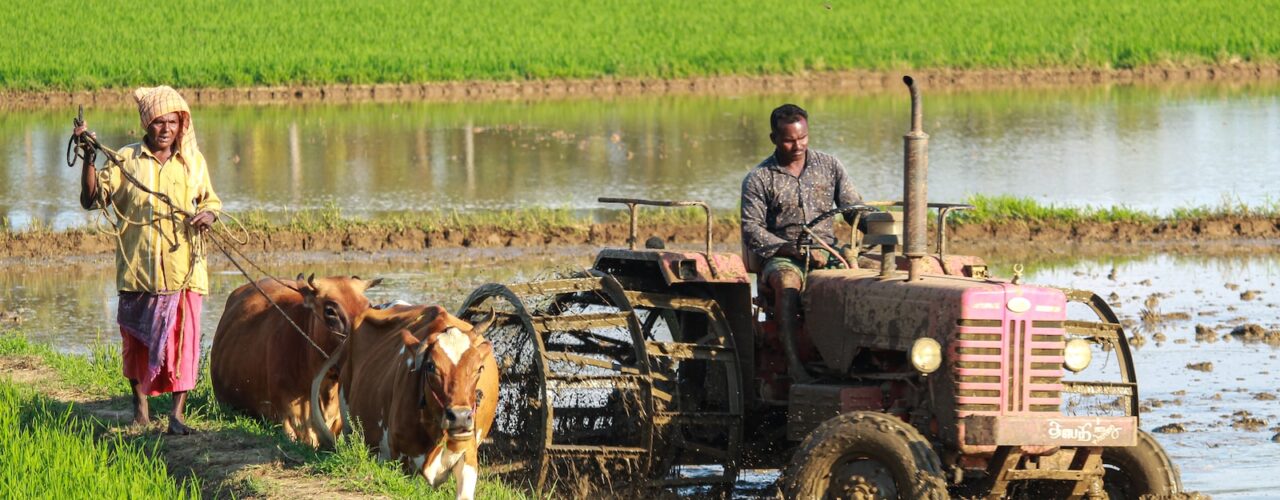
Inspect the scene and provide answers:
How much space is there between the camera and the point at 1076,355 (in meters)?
7.00

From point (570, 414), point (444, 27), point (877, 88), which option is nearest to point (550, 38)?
point (444, 27)

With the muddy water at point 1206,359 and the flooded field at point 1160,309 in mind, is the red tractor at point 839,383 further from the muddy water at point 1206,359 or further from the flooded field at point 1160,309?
the muddy water at point 1206,359

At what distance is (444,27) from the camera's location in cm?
3644

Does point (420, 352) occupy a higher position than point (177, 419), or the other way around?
point (420, 352)

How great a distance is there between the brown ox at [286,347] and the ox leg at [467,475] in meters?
1.60

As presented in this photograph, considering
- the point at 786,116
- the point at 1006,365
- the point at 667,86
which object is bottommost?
the point at 1006,365

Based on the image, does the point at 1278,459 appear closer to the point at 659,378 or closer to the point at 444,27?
the point at 659,378

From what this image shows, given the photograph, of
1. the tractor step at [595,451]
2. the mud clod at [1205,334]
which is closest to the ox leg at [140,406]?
the tractor step at [595,451]

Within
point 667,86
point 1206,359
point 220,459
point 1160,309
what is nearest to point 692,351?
point 220,459

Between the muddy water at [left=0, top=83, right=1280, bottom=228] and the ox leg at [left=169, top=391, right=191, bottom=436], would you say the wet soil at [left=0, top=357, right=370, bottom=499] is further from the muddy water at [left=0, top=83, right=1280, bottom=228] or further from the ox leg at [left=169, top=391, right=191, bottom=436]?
the muddy water at [left=0, top=83, right=1280, bottom=228]

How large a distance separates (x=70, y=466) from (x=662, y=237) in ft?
29.9

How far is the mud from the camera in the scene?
97.6ft

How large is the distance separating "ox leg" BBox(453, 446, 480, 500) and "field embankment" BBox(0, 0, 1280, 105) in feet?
70.5

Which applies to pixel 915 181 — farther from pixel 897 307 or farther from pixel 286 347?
pixel 286 347
